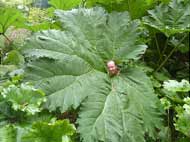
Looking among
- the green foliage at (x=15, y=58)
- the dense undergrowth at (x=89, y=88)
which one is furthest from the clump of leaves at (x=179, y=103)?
the green foliage at (x=15, y=58)

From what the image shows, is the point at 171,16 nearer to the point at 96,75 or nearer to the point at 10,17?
the point at 96,75

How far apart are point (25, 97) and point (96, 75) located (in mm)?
264

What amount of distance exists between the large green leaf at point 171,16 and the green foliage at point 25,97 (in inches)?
24.3

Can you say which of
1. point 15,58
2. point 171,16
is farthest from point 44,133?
point 171,16

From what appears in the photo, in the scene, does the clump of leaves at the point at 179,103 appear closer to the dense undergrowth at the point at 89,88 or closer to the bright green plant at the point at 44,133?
the dense undergrowth at the point at 89,88

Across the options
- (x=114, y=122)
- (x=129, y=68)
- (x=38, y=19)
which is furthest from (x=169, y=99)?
(x=38, y=19)

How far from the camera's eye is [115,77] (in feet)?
3.99

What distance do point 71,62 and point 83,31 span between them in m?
0.13

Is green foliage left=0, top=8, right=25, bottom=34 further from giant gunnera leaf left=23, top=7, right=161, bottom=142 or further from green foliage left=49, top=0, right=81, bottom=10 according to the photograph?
giant gunnera leaf left=23, top=7, right=161, bottom=142

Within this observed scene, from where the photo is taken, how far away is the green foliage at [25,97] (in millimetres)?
1005

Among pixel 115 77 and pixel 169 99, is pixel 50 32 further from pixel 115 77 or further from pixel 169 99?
pixel 169 99

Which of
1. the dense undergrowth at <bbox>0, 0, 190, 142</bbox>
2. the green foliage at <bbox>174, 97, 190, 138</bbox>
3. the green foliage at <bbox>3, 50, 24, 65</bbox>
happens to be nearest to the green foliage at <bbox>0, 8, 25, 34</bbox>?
the dense undergrowth at <bbox>0, 0, 190, 142</bbox>

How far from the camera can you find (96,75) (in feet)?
3.91

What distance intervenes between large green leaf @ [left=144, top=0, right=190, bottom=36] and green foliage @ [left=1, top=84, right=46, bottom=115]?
24.3 inches
